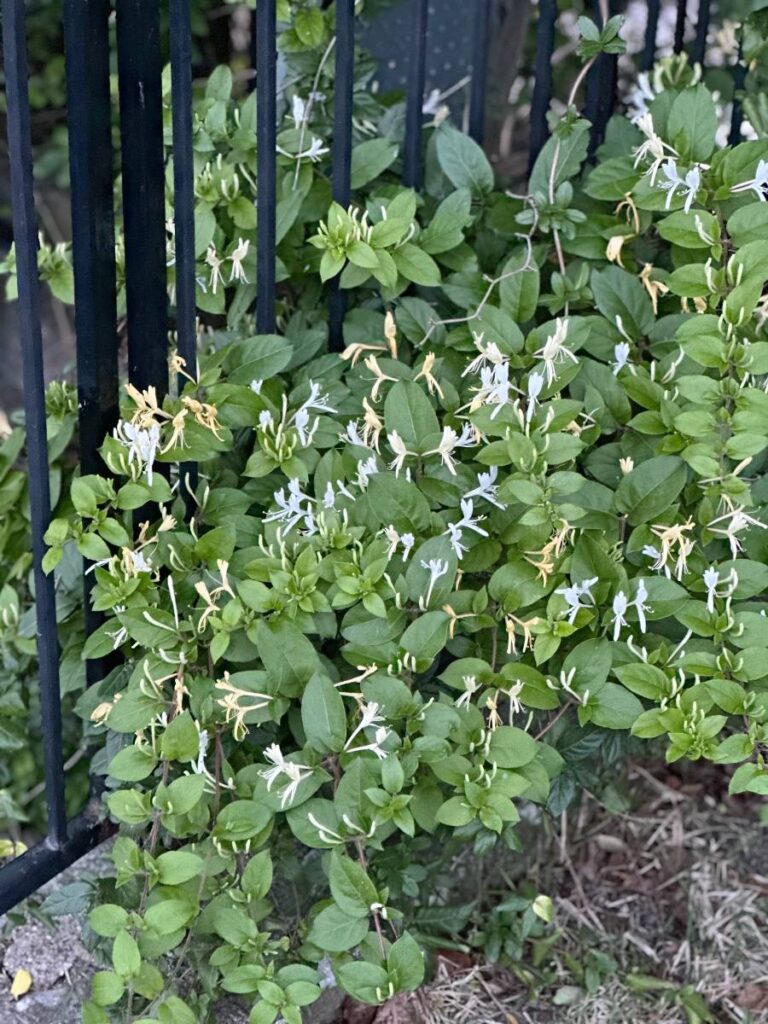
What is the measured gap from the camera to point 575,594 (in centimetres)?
143

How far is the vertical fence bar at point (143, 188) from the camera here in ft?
4.98

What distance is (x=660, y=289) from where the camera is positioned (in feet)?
5.51

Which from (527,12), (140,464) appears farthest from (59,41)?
(140,464)

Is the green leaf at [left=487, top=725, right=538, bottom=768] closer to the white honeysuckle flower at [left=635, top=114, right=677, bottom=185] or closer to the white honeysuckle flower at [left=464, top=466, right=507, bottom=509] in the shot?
the white honeysuckle flower at [left=464, top=466, right=507, bottom=509]

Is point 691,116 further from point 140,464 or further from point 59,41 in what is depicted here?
point 59,41

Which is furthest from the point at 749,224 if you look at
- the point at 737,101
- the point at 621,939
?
the point at 621,939

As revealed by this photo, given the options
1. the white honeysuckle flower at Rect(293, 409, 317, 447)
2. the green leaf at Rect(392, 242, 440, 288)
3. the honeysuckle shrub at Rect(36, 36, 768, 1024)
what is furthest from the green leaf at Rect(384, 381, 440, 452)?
the green leaf at Rect(392, 242, 440, 288)

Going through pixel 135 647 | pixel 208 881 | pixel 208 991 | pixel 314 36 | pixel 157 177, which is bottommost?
pixel 208 991

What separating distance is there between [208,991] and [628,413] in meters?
0.89

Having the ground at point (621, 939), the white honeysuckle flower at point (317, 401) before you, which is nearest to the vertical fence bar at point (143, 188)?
the white honeysuckle flower at point (317, 401)

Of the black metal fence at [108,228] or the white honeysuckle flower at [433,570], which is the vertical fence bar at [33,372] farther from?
the white honeysuckle flower at [433,570]

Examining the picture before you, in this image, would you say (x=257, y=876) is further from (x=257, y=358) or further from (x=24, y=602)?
(x=24, y=602)

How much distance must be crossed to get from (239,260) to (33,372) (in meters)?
0.37

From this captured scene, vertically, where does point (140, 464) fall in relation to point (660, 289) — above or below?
below
